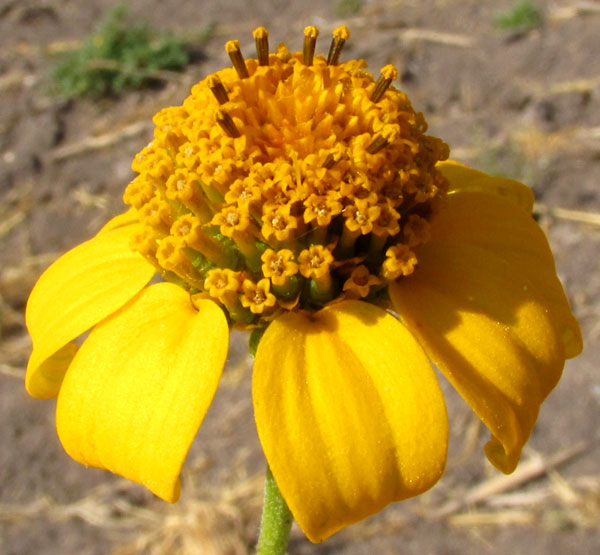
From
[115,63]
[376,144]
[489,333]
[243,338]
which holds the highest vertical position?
[376,144]

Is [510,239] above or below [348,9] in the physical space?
above

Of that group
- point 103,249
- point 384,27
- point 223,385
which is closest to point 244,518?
point 223,385

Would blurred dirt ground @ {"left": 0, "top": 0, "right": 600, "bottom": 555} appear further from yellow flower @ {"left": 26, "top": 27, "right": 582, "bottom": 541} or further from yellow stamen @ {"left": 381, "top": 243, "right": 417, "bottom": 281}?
yellow stamen @ {"left": 381, "top": 243, "right": 417, "bottom": 281}

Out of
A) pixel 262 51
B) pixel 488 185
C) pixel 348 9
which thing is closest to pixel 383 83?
pixel 262 51

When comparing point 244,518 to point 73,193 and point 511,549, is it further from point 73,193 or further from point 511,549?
point 73,193

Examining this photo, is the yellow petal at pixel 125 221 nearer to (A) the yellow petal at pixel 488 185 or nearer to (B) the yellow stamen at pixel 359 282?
(B) the yellow stamen at pixel 359 282

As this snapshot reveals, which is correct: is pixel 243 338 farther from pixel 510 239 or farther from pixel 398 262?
pixel 398 262

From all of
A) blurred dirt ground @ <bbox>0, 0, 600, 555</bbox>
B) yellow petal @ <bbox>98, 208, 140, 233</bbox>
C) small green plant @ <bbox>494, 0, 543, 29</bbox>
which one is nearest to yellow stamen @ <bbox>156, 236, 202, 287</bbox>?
yellow petal @ <bbox>98, 208, 140, 233</bbox>
